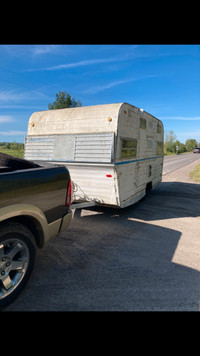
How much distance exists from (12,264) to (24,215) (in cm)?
59

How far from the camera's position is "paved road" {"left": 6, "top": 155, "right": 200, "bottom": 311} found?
97.8 inches

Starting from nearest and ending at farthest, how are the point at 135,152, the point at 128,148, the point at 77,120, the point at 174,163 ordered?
the point at 77,120
the point at 128,148
the point at 135,152
the point at 174,163

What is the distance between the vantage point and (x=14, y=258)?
2.52 meters

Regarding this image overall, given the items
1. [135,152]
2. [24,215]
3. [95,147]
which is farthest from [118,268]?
[135,152]

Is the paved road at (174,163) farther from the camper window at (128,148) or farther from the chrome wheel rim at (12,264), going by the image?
the chrome wheel rim at (12,264)

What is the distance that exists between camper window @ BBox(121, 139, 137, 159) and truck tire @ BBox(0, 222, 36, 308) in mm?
3276

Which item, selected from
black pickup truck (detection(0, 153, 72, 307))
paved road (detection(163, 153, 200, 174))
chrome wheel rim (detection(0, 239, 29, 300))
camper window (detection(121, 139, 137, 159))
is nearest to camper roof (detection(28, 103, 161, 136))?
camper window (detection(121, 139, 137, 159))

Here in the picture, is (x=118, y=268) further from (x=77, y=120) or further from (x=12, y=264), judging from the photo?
(x=77, y=120)

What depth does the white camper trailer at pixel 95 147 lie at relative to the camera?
4828 mm

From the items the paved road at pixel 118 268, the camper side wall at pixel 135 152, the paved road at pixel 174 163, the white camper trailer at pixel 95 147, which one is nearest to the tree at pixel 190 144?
the paved road at pixel 174 163

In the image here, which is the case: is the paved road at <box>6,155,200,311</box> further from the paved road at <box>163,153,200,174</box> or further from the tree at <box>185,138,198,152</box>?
the tree at <box>185,138,198,152</box>

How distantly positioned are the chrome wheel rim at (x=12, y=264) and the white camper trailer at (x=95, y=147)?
283 centimetres
